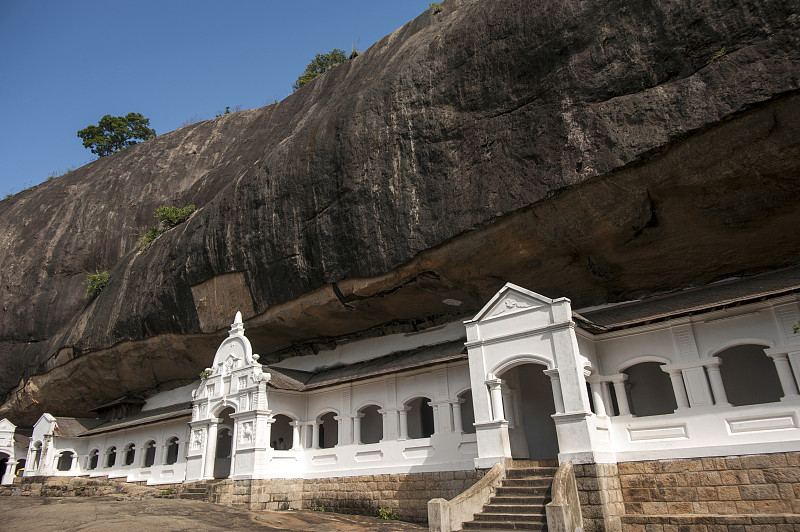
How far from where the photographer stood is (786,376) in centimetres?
1161

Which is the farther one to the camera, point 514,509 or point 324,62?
point 324,62

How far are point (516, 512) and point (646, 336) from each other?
5.56 m

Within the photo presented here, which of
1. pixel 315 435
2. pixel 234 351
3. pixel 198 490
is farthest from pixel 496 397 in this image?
pixel 198 490

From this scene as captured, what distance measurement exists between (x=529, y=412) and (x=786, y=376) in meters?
6.55

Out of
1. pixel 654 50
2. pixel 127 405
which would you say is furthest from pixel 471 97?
pixel 127 405

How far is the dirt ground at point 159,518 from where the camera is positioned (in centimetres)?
1205

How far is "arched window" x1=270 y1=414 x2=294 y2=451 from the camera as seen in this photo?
22844 mm

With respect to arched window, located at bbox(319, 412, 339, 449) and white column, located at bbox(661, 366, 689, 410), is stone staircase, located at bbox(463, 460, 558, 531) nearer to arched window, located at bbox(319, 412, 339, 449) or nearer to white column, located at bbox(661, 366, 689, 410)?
white column, located at bbox(661, 366, 689, 410)

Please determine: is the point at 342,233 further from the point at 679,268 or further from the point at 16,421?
the point at 16,421

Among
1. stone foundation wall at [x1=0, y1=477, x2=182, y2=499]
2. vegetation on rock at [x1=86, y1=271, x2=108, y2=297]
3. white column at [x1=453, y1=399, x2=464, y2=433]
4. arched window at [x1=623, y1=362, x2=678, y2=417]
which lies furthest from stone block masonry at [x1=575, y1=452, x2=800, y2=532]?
vegetation on rock at [x1=86, y1=271, x2=108, y2=297]

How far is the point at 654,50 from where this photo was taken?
41.8ft

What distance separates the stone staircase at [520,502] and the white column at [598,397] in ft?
5.54

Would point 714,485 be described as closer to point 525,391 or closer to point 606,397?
point 606,397

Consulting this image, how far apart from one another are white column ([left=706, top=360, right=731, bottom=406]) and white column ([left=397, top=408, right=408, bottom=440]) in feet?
28.9
